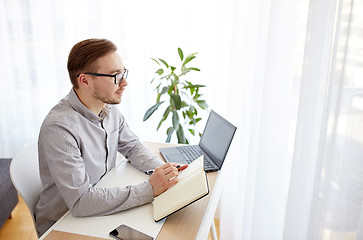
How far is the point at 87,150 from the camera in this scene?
1.34 meters

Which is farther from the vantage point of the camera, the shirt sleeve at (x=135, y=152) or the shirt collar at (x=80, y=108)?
the shirt sleeve at (x=135, y=152)

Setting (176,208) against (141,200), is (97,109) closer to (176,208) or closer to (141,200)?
(141,200)

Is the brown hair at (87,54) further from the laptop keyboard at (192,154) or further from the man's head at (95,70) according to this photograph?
the laptop keyboard at (192,154)

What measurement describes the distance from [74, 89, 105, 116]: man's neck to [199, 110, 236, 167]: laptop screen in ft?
1.97

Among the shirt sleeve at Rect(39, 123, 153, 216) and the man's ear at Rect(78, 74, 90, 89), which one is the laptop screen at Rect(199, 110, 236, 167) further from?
the man's ear at Rect(78, 74, 90, 89)

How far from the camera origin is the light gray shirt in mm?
1164

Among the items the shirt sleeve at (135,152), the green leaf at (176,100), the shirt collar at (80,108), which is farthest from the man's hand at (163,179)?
the green leaf at (176,100)

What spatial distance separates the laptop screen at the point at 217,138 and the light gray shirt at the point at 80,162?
0.28 meters

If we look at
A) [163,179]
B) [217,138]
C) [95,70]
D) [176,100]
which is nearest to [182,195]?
[163,179]

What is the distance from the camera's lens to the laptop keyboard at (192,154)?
158cm

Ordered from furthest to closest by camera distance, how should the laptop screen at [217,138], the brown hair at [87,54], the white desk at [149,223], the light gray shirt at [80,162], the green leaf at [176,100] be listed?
the green leaf at [176,100] → the laptop screen at [217,138] → the brown hair at [87,54] → the light gray shirt at [80,162] → the white desk at [149,223]

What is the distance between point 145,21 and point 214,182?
157 cm

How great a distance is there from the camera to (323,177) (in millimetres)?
1259

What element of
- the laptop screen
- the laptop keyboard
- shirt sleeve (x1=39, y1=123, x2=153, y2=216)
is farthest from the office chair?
the laptop screen
